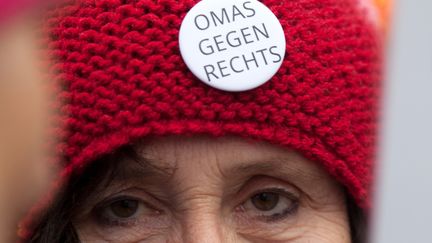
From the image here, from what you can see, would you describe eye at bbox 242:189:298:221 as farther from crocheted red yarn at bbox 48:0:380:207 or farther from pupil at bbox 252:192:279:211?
crocheted red yarn at bbox 48:0:380:207

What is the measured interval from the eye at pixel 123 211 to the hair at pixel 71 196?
0.19 feet

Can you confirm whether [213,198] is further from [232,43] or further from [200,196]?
[232,43]

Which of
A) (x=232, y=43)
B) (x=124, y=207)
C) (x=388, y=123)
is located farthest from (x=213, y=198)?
(x=388, y=123)

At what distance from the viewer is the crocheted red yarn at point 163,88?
4.40ft

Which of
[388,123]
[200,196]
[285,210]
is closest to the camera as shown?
[388,123]

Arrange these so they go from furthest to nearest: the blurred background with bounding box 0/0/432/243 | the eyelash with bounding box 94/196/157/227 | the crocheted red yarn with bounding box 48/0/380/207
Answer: the eyelash with bounding box 94/196/157/227
the crocheted red yarn with bounding box 48/0/380/207
the blurred background with bounding box 0/0/432/243

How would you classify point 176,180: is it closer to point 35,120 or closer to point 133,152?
point 133,152

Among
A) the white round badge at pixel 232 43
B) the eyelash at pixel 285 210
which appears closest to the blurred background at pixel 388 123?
the white round badge at pixel 232 43

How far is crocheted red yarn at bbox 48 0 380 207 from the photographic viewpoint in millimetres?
1340

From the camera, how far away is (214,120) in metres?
1.37

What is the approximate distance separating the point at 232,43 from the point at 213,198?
10.2 inches

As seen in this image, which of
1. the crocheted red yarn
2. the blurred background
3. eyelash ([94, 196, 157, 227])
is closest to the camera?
the blurred background

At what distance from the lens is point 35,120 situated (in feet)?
1.96

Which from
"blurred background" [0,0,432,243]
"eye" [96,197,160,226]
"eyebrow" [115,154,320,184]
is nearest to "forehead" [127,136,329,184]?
"eyebrow" [115,154,320,184]
